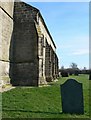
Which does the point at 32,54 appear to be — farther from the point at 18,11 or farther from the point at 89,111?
the point at 89,111

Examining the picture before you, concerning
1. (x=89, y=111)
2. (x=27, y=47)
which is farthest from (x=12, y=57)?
(x=89, y=111)

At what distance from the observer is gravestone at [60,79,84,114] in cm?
943

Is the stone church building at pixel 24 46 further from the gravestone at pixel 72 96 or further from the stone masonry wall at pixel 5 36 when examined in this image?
the gravestone at pixel 72 96

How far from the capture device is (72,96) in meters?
9.43

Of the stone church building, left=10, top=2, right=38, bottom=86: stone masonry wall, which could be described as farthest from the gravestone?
left=10, top=2, right=38, bottom=86: stone masonry wall

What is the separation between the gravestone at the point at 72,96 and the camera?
9430mm

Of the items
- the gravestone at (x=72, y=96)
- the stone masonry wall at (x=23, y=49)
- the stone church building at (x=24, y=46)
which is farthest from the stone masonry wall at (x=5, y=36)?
the gravestone at (x=72, y=96)

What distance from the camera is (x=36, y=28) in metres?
Result: 21.2

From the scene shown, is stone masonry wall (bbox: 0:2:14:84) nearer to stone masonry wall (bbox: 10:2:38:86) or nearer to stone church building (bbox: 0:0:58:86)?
stone church building (bbox: 0:0:58:86)

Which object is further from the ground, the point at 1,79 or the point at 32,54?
the point at 32,54

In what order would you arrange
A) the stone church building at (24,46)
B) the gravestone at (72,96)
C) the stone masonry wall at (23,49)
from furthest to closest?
the stone masonry wall at (23,49)
the stone church building at (24,46)
the gravestone at (72,96)

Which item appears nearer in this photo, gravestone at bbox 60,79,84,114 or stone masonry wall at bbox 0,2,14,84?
gravestone at bbox 60,79,84,114

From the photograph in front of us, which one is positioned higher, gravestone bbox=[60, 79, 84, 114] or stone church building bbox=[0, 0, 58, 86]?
stone church building bbox=[0, 0, 58, 86]

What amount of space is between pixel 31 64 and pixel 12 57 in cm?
162
